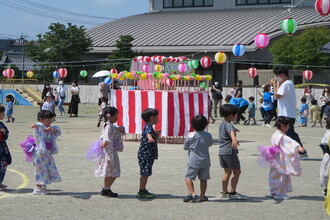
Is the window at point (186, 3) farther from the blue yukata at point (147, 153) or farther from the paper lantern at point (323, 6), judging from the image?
the blue yukata at point (147, 153)

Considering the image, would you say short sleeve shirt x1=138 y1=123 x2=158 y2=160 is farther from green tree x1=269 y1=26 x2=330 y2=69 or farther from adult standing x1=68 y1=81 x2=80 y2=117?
green tree x1=269 y1=26 x2=330 y2=69

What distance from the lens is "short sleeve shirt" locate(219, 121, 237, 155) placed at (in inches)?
307

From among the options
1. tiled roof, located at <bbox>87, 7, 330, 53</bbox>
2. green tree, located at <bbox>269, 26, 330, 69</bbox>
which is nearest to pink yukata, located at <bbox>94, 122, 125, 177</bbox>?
green tree, located at <bbox>269, 26, 330, 69</bbox>

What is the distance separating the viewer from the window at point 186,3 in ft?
187

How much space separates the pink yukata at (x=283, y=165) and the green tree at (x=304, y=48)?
3065 centimetres

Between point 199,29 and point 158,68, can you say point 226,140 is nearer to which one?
point 158,68

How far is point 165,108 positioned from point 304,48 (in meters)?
25.4

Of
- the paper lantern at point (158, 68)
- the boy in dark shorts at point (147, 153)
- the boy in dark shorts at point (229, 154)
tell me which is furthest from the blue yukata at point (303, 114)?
the boy in dark shorts at point (147, 153)

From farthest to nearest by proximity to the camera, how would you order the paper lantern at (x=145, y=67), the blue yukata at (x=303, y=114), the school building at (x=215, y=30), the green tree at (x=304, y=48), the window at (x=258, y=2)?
1. the window at (x=258, y=2)
2. the school building at (x=215, y=30)
3. the green tree at (x=304, y=48)
4. the blue yukata at (x=303, y=114)
5. the paper lantern at (x=145, y=67)

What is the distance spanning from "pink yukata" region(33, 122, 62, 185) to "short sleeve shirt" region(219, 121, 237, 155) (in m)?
2.35

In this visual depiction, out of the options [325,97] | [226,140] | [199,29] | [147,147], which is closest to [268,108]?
[325,97]

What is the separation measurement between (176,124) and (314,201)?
6968 mm

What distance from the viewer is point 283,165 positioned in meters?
7.72

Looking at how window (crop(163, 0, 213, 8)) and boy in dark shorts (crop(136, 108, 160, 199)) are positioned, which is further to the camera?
window (crop(163, 0, 213, 8))
